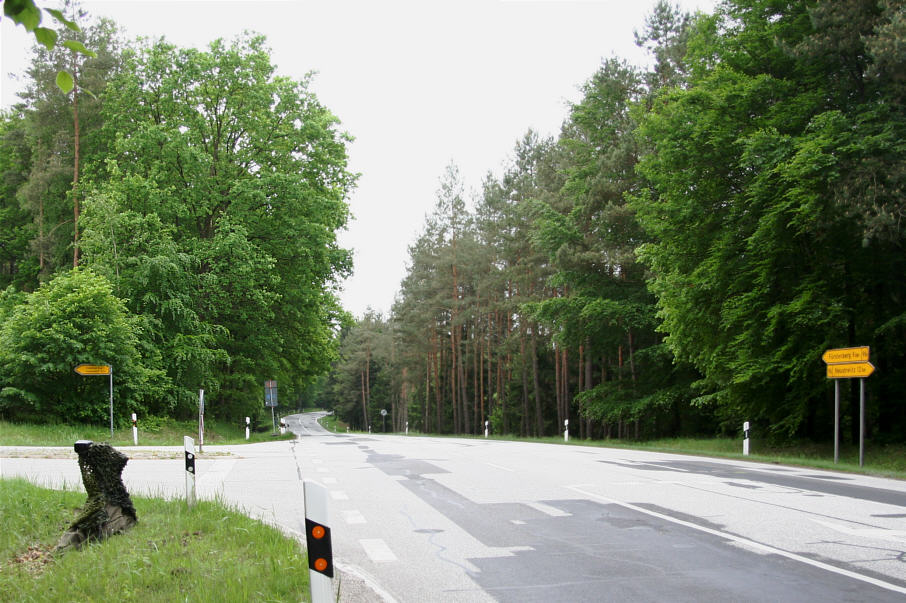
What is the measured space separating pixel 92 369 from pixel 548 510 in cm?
1916

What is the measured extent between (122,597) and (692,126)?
20.2 meters

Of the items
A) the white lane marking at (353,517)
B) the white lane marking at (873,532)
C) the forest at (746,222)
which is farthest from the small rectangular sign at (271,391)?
the white lane marking at (873,532)

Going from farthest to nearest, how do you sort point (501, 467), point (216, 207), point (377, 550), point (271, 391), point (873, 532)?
point (271, 391)
point (216, 207)
point (501, 467)
point (873, 532)
point (377, 550)

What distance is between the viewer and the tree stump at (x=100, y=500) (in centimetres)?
678

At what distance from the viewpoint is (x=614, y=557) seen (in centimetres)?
625

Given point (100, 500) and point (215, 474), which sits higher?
point (100, 500)

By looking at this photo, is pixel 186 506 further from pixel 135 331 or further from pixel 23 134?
pixel 23 134

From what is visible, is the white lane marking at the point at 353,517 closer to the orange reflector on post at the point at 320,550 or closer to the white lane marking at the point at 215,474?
the white lane marking at the point at 215,474

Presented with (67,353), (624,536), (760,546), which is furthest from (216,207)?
(760,546)

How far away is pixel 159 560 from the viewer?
226 inches

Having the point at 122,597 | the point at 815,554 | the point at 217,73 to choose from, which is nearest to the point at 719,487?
the point at 815,554

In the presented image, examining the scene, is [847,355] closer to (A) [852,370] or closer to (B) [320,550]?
(A) [852,370]

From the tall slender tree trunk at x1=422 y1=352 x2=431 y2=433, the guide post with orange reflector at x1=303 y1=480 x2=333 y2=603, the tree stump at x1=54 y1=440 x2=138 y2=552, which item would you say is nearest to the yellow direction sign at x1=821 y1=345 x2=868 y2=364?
the tree stump at x1=54 y1=440 x2=138 y2=552

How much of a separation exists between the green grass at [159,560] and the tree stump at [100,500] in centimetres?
19
